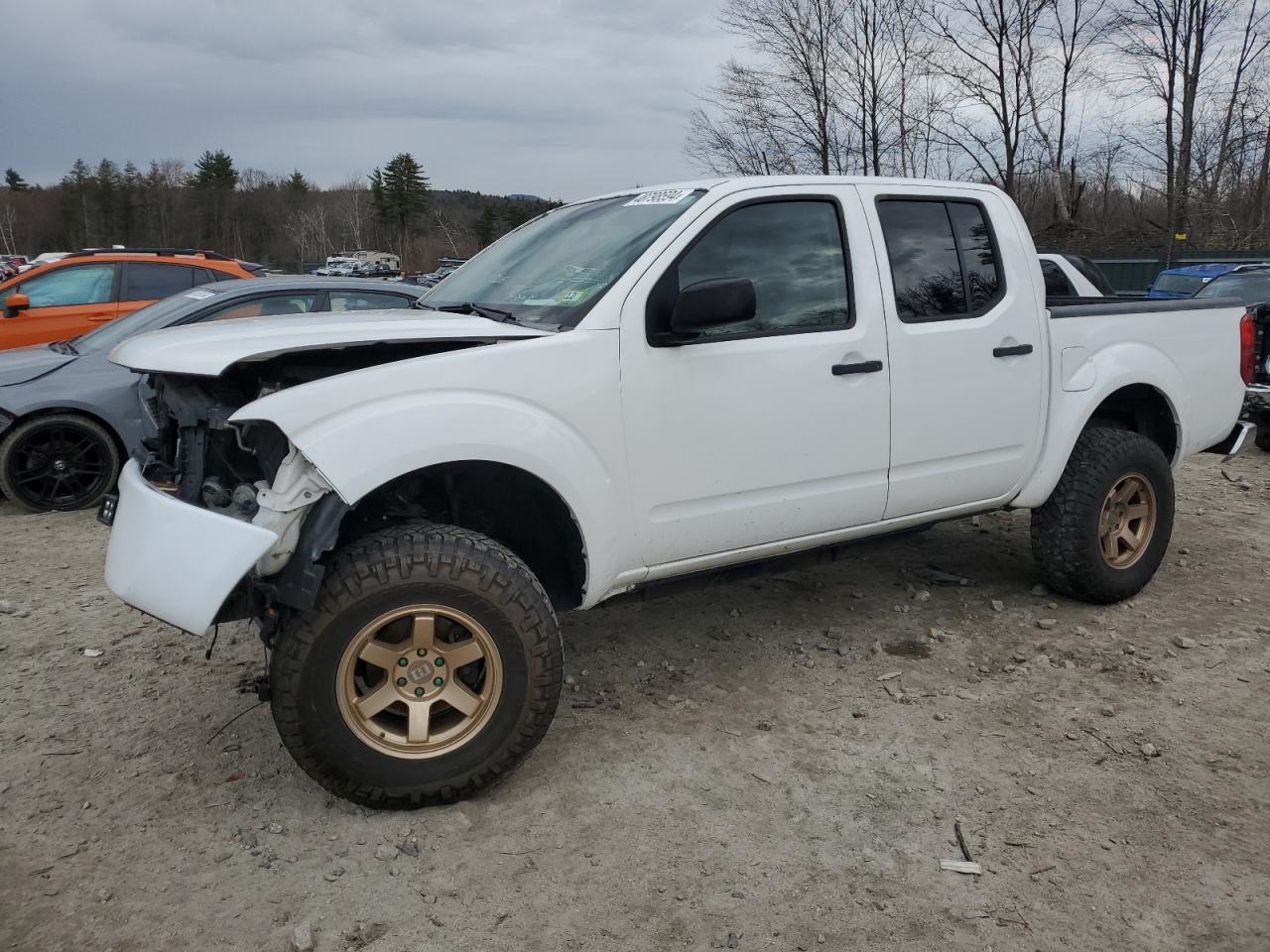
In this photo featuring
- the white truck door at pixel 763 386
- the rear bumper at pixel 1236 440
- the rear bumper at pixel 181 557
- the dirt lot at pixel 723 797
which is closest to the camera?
the dirt lot at pixel 723 797

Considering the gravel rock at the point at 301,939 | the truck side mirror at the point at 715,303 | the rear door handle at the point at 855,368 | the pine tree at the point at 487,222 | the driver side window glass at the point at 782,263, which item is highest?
the pine tree at the point at 487,222

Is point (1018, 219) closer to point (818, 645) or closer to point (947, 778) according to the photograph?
point (818, 645)

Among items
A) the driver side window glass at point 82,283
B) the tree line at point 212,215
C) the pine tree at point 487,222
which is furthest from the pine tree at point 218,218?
the driver side window glass at point 82,283

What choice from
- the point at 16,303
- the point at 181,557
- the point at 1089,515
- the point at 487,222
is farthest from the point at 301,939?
the point at 487,222

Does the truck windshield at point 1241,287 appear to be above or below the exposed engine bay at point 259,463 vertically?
above

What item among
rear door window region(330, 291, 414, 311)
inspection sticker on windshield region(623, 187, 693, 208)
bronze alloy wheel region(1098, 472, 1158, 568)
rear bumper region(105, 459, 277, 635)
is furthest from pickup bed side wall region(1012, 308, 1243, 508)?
rear door window region(330, 291, 414, 311)

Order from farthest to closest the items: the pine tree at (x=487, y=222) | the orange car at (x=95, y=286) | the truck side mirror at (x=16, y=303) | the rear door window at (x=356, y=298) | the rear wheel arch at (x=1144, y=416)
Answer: the pine tree at (x=487, y=222) → the orange car at (x=95, y=286) → the truck side mirror at (x=16, y=303) → the rear door window at (x=356, y=298) → the rear wheel arch at (x=1144, y=416)

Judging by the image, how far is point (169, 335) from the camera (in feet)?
10.3

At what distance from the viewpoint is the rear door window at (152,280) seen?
8953 mm

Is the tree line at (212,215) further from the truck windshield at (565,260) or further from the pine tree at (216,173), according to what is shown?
the truck windshield at (565,260)

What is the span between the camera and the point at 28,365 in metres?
6.56

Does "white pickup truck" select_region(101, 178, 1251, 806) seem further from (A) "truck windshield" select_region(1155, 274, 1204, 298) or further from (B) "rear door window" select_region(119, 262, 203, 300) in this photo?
(A) "truck windshield" select_region(1155, 274, 1204, 298)

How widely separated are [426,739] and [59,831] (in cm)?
114

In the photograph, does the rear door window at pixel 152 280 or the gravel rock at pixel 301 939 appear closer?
the gravel rock at pixel 301 939
